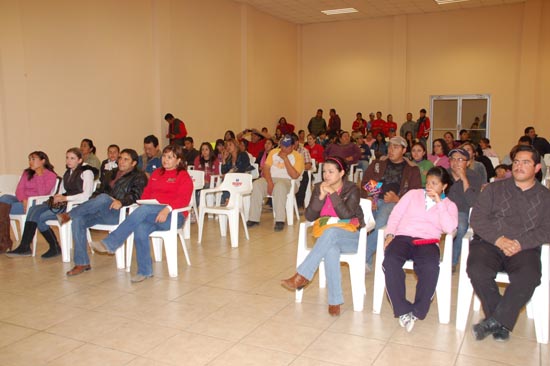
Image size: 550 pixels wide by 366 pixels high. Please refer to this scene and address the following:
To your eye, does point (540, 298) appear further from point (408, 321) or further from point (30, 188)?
point (30, 188)

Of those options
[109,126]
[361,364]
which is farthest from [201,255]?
[109,126]

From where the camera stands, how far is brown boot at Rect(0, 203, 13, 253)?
16.2ft

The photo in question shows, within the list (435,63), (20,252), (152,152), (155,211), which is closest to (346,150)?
(152,152)

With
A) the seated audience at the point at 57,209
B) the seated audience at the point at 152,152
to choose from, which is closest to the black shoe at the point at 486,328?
the seated audience at the point at 57,209

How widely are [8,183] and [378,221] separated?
4140 mm

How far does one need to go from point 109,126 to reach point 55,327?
666cm

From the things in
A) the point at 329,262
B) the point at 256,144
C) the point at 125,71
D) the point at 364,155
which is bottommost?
the point at 329,262

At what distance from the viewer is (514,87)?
13000mm

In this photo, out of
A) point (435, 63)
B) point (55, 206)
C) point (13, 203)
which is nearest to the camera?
point (55, 206)

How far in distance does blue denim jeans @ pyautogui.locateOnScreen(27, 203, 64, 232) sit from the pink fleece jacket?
3.17m

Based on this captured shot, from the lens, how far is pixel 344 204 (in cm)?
354

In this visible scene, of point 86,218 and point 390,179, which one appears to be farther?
point 390,179

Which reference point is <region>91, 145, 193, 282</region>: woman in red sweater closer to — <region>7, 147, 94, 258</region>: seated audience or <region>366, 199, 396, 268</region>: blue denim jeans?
<region>7, 147, 94, 258</region>: seated audience

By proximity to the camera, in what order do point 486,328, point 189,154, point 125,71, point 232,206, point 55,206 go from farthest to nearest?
point 125,71
point 189,154
point 232,206
point 55,206
point 486,328
